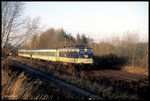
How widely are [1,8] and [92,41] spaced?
2769cm

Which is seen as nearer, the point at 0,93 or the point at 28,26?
the point at 0,93

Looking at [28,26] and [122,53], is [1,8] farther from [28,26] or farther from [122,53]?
[122,53]

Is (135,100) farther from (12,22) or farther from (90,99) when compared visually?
(12,22)

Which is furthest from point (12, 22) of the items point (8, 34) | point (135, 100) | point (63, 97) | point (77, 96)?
point (135, 100)

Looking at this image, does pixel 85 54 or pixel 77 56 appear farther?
pixel 85 54

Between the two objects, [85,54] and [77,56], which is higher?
[85,54]

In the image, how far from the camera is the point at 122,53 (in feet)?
78.5

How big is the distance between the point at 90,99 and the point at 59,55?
13.5 m

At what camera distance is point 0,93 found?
17.4 ft

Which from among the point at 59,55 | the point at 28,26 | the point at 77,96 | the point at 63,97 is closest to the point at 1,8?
the point at 28,26

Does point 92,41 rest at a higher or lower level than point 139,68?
higher

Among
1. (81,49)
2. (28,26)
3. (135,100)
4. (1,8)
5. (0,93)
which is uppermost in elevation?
(1,8)

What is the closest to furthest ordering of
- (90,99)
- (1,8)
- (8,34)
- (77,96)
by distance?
(1,8) → (8,34) → (90,99) → (77,96)

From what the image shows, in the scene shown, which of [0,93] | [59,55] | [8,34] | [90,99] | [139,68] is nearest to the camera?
[0,93]
